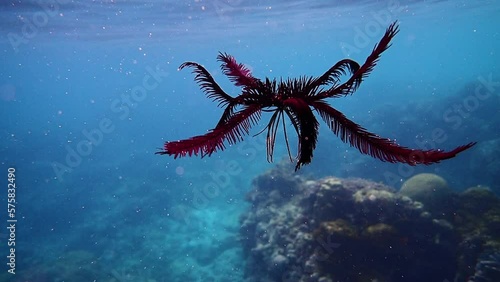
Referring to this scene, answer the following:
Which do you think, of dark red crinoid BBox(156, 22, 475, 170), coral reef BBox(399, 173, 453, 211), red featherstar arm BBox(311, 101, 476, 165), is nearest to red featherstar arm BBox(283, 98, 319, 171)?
dark red crinoid BBox(156, 22, 475, 170)

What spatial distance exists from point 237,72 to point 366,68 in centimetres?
120

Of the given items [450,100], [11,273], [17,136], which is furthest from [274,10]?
[17,136]

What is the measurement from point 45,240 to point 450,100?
3383 centimetres

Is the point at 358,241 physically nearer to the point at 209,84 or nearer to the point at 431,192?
the point at 431,192

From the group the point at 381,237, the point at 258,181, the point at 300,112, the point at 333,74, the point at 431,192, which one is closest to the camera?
the point at 300,112

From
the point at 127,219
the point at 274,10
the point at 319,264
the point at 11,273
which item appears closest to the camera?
the point at 319,264

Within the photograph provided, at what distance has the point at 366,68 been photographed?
8.46ft

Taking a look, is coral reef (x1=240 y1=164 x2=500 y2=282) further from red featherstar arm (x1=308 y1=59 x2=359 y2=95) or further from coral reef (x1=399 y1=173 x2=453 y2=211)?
red featherstar arm (x1=308 y1=59 x2=359 y2=95)

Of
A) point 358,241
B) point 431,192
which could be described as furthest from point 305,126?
point 431,192

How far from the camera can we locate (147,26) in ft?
99.7

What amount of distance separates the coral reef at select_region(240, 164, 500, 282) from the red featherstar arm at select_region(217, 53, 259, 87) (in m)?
7.22

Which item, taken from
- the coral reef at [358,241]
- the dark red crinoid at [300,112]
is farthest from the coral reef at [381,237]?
the dark red crinoid at [300,112]

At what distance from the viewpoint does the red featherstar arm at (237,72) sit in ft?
9.87

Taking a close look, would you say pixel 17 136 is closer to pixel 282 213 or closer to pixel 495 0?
pixel 282 213
